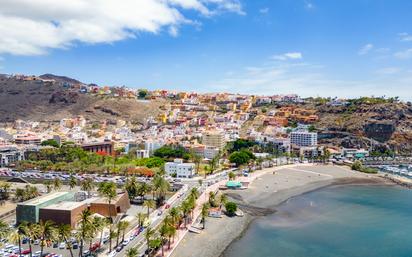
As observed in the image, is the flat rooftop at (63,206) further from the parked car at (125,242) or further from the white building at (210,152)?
the white building at (210,152)

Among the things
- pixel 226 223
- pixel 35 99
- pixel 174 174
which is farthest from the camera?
pixel 35 99

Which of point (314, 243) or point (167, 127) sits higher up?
point (167, 127)

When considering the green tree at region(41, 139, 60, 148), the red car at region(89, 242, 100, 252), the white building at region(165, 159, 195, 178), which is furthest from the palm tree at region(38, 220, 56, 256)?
the green tree at region(41, 139, 60, 148)

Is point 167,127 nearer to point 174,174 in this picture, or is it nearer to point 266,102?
point 266,102

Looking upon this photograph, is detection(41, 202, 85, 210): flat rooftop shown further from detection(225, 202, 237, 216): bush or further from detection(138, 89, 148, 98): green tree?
detection(138, 89, 148, 98): green tree

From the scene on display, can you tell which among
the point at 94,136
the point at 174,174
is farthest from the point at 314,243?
the point at 94,136
